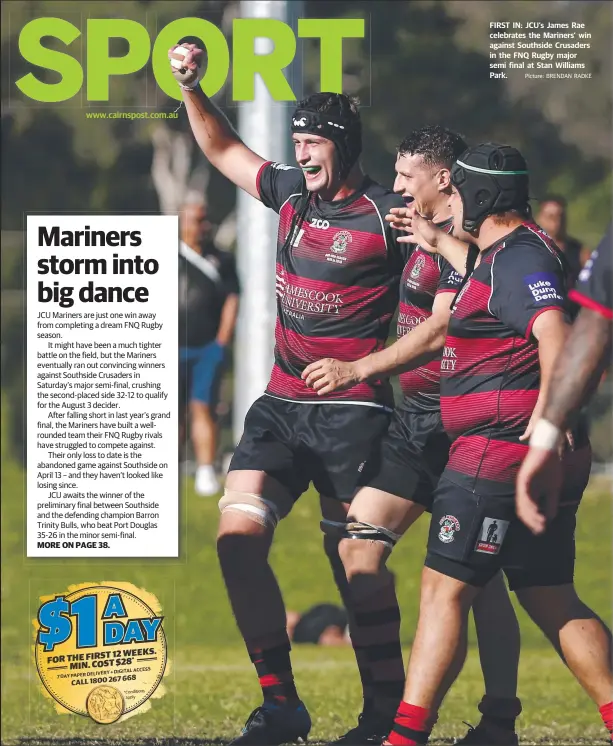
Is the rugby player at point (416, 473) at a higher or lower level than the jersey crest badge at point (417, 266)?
lower

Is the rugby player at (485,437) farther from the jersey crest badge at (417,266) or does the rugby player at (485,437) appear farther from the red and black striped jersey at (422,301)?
the jersey crest badge at (417,266)

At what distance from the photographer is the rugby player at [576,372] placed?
4891 mm

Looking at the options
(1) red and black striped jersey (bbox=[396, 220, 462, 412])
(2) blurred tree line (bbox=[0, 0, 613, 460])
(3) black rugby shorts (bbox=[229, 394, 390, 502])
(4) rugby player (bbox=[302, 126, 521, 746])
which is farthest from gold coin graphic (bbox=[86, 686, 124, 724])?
(1) red and black striped jersey (bbox=[396, 220, 462, 412])

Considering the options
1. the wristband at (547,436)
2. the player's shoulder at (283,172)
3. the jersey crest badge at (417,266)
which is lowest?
the wristband at (547,436)

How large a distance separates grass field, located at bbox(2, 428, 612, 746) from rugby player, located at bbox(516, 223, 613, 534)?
2.70m

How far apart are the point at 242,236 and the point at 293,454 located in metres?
3.33

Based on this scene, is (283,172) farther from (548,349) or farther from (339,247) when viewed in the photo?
(548,349)

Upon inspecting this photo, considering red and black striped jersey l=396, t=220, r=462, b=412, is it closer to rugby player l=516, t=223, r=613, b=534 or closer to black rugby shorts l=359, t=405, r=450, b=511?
→ black rugby shorts l=359, t=405, r=450, b=511

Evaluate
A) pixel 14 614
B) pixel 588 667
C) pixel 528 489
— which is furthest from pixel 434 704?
pixel 14 614

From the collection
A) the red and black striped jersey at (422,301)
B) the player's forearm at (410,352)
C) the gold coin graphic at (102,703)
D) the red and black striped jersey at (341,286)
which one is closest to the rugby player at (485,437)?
the player's forearm at (410,352)

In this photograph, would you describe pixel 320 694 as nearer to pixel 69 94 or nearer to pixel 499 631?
pixel 499 631

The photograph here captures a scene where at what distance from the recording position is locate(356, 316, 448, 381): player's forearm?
20.7 ft

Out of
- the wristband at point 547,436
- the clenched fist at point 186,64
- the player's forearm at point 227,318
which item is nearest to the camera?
the wristband at point 547,436

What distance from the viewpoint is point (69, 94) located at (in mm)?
7699
